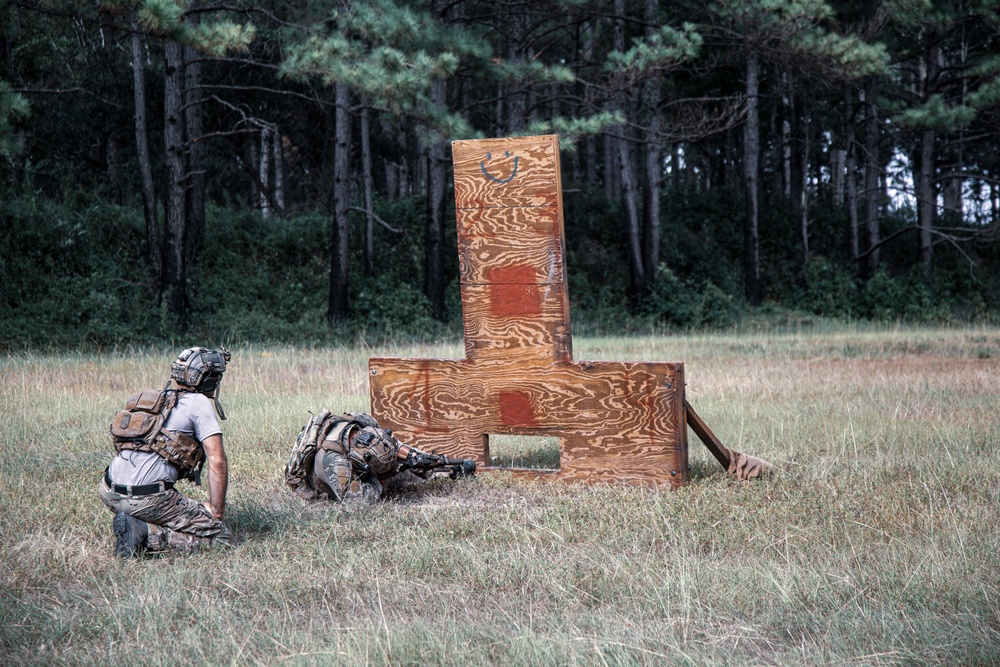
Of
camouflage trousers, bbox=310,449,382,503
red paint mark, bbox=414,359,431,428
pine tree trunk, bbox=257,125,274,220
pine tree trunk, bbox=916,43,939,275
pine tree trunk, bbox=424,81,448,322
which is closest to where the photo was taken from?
camouflage trousers, bbox=310,449,382,503

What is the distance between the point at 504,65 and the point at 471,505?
14.0m

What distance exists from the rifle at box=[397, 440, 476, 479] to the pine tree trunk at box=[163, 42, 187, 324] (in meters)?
12.1

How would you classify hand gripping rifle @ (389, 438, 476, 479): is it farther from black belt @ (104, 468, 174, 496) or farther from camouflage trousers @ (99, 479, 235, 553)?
black belt @ (104, 468, 174, 496)

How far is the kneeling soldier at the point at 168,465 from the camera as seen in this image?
5.00m

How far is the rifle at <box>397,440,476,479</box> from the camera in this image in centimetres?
666

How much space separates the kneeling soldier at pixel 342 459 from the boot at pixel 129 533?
1.40 m

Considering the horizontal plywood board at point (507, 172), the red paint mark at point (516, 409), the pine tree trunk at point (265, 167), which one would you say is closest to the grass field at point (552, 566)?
the red paint mark at point (516, 409)

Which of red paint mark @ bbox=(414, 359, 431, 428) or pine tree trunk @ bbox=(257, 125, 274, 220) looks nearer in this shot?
red paint mark @ bbox=(414, 359, 431, 428)

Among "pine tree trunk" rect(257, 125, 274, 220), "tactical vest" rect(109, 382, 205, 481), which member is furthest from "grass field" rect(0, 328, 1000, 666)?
"pine tree trunk" rect(257, 125, 274, 220)

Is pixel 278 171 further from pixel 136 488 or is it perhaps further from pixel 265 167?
pixel 136 488

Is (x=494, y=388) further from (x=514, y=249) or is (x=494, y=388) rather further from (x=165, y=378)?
(x=165, y=378)

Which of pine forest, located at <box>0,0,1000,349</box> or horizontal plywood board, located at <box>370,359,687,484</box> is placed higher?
pine forest, located at <box>0,0,1000,349</box>

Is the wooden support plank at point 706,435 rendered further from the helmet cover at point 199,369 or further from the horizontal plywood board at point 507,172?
the helmet cover at point 199,369

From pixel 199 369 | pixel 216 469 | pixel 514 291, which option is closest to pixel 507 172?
pixel 514 291
